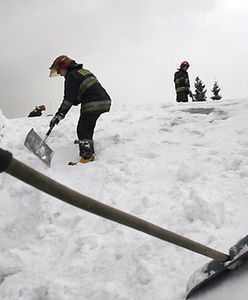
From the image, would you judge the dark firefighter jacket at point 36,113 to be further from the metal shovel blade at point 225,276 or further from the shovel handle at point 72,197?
the shovel handle at point 72,197

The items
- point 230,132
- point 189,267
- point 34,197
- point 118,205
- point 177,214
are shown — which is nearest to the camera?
point 189,267

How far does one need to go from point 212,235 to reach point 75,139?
136 inches

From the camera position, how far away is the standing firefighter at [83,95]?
513 centimetres

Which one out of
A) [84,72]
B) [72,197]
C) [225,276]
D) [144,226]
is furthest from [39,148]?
[72,197]

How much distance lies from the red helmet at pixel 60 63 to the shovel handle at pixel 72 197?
13.1 ft

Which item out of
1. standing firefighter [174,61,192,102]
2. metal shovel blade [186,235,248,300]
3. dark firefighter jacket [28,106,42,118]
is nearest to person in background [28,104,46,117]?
dark firefighter jacket [28,106,42,118]

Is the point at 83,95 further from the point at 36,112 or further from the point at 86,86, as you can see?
the point at 36,112

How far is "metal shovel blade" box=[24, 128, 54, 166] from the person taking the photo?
194 inches

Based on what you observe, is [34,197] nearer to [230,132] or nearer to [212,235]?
[212,235]

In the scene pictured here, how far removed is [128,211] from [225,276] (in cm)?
148

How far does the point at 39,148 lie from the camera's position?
5078mm

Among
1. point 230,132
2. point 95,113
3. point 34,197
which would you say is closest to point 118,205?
point 34,197

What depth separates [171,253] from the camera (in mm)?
2674

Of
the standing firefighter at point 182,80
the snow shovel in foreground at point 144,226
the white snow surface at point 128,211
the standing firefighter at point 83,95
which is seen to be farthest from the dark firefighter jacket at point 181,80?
the snow shovel in foreground at point 144,226
